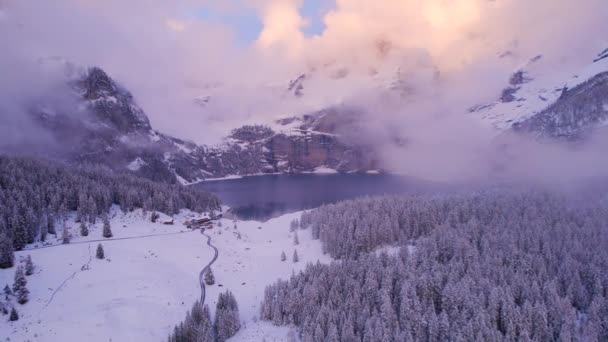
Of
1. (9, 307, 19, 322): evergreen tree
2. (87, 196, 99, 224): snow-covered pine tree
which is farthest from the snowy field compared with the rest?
(87, 196, 99, 224): snow-covered pine tree

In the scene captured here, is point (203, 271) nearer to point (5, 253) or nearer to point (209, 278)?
point (209, 278)

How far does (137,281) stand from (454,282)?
5384 cm

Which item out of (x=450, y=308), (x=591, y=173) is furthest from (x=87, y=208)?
(x=591, y=173)

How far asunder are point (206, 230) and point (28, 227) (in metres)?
40.6

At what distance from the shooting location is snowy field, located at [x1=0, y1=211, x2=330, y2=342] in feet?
176

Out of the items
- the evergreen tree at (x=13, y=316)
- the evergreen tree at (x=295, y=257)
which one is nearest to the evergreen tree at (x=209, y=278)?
the evergreen tree at (x=295, y=257)

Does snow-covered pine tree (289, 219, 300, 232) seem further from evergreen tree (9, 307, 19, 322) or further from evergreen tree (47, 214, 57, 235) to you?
evergreen tree (9, 307, 19, 322)

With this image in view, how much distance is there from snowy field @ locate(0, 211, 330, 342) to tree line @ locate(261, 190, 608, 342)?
8115 mm

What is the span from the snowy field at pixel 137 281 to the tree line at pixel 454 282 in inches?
319

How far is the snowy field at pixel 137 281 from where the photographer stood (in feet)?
176

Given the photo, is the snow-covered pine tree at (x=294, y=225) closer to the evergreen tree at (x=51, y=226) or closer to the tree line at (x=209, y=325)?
the tree line at (x=209, y=325)

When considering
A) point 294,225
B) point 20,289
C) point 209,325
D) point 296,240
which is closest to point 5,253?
point 20,289

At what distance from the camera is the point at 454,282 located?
211 ft

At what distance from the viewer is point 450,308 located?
58344mm
